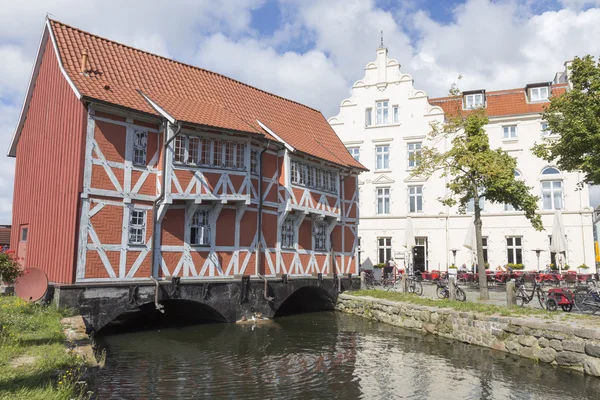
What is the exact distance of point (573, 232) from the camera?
28234 millimetres

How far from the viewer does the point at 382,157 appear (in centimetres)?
3250

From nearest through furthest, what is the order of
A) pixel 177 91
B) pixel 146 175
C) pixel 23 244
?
pixel 146 175
pixel 23 244
pixel 177 91

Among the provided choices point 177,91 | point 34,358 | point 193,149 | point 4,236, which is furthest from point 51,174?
point 4,236

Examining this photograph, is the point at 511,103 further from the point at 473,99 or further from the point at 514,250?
the point at 514,250

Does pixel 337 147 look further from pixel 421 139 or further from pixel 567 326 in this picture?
pixel 567 326

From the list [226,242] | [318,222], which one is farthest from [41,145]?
[318,222]

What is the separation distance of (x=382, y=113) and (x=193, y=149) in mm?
20404

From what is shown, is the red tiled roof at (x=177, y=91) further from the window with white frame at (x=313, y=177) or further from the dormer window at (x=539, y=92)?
the dormer window at (x=539, y=92)

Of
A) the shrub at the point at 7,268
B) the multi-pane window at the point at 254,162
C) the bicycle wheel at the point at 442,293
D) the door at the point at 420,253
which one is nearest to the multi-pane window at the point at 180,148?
the multi-pane window at the point at 254,162

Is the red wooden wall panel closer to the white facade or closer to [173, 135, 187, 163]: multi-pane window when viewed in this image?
[173, 135, 187, 163]: multi-pane window

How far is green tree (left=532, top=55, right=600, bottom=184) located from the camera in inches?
590

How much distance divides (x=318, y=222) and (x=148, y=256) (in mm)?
8991

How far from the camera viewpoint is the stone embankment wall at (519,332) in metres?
10.5

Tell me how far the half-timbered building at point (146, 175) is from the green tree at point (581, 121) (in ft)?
30.6
